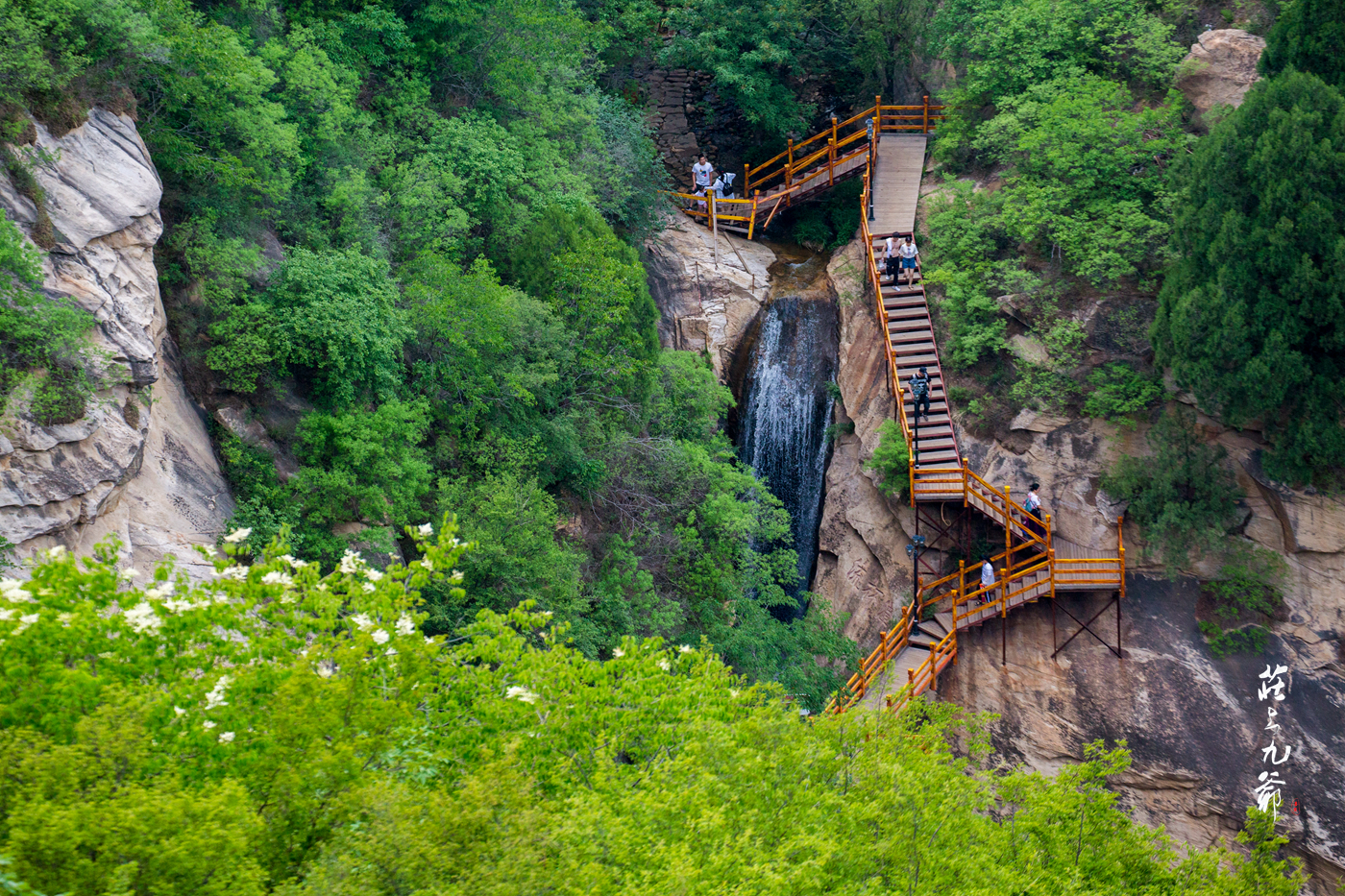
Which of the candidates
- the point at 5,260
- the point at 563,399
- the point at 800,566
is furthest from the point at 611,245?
the point at 5,260

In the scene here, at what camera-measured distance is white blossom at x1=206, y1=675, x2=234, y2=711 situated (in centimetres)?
727

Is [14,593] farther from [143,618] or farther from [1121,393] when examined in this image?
[1121,393]

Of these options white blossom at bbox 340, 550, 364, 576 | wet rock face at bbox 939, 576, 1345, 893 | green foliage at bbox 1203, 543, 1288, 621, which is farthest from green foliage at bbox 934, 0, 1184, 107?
white blossom at bbox 340, 550, 364, 576

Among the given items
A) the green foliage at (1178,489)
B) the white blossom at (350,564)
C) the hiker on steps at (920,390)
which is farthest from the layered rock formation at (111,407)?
the green foliage at (1178,489)

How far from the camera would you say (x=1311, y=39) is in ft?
56.9

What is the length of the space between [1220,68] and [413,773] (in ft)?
70.0

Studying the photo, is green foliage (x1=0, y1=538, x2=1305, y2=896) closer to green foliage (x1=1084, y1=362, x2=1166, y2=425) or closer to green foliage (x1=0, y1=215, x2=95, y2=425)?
green foliage (x1=0, y1=215, x2=95, y2=425)

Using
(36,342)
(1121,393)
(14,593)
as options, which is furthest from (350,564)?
(1121,393)

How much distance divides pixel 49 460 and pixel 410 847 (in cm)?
688

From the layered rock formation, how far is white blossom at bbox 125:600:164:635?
3.25 meters

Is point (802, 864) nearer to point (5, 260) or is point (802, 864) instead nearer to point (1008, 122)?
point (5, 260)

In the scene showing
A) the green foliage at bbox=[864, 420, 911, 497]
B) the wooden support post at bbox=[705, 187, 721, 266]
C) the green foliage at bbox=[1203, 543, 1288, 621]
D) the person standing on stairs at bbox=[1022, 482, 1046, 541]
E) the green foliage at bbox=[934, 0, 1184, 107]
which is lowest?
the green foliage at bbox=[1203, 543, 1288, 621]

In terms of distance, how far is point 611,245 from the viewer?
805 inches

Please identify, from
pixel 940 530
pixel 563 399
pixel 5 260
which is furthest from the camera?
pixel 940 530
